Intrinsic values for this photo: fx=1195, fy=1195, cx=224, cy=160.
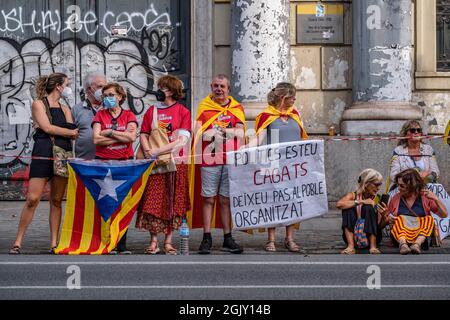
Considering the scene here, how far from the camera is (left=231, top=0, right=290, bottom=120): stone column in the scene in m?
16.2

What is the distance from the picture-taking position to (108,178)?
473 inches

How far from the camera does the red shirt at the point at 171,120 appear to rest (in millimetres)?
12062

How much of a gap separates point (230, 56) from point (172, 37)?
3.23 feet

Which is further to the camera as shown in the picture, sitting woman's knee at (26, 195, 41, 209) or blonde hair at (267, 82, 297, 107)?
blonde hair at (267, 82, 297, 107)

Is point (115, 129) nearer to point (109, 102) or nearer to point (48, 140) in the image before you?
point (109, 102)

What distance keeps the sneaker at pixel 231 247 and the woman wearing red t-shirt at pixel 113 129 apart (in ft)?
3.26

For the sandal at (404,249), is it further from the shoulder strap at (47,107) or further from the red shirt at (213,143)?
the shoulder strap at (47,107)

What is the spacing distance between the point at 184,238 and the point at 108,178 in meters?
1.00

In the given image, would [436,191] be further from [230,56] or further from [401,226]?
[230,56]

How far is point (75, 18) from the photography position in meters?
17.1

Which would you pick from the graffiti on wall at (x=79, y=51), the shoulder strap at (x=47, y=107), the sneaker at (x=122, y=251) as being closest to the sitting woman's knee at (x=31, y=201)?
the shoulder strap at (x=47, y=107)

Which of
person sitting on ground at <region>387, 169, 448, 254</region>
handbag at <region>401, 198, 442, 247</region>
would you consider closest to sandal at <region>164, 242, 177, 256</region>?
person sitting on ground at <region>387, 169, 448, 254</region>

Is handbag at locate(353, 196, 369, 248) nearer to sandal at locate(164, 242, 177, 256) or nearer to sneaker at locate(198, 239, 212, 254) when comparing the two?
sneaker at locate(198, 239, 212, 254)

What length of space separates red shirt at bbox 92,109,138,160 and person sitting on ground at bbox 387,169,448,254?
279 cm
